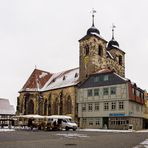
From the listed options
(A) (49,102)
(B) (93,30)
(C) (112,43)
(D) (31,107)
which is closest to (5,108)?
(D) (31,107)

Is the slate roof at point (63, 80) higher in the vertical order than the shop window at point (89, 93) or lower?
higher

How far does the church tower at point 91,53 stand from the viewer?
196 feet

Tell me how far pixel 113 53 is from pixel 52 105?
63.9ft

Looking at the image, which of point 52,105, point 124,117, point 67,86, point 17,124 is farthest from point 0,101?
point 124,117

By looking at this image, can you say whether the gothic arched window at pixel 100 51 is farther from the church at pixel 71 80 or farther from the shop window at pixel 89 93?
the shop window at pixel 89 93

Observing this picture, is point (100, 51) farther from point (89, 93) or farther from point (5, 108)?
point (5, 108)

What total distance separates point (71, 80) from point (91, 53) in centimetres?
737

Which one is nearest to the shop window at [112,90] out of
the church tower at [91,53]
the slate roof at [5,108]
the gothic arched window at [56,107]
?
the church tower at [91,53]

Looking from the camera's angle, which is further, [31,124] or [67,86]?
[67,86]

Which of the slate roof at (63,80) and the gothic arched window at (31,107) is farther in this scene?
the gothic arched window at (31,107)

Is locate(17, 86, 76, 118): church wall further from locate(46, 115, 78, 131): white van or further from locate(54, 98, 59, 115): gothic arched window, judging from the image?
locate(46, 115, 78, 131): white van

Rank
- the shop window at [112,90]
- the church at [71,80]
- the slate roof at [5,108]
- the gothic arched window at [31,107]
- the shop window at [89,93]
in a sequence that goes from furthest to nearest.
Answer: the slate roof at [5,108], the gothic arched window at [31,107], the church at [71,80], the shop window at [89,93], the shop window at [112,90]

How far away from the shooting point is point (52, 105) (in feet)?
215

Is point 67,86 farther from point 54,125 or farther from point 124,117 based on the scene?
point 54,125
